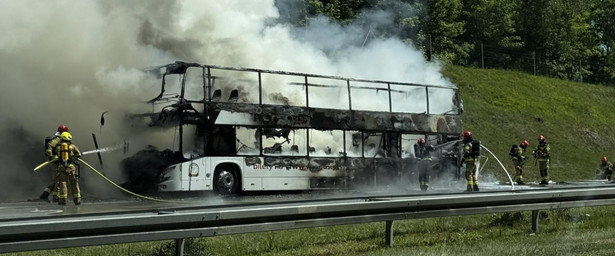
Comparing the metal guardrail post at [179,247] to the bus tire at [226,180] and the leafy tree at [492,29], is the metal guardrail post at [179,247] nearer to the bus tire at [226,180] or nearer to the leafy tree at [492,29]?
the bus tire at [226,180]

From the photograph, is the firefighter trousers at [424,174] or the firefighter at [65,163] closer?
the firefighter at [65,163]

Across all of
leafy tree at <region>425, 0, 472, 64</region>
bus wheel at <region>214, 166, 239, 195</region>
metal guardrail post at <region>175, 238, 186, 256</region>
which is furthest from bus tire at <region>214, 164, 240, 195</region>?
leafy tree at <region>425, 0, 472, 64</region>

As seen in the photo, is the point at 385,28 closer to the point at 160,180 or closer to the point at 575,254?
the point at 160,180

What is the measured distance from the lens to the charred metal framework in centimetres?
1958

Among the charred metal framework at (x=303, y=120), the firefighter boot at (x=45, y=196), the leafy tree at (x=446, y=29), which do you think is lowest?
the firefighter boot at (x=45, y=196)

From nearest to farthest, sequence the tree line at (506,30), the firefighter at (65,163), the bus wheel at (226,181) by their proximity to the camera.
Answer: the firefighter at (65,163)
the bus wheel at (226,181)
the tree line at (506,30)

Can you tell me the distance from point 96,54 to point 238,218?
51.7 feet

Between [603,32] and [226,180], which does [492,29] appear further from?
[226,180]

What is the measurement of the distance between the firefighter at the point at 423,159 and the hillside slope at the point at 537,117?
926 cm

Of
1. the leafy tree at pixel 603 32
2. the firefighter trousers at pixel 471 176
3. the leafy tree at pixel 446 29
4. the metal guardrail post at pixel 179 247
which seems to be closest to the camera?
the metal guardrail post at pixel 179 247

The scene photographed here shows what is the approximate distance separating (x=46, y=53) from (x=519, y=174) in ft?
50.4

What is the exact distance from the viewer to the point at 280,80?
22016 mm

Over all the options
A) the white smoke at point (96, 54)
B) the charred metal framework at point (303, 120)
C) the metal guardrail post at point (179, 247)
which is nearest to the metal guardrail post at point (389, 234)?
the metal guardrail post at point (179, 247)

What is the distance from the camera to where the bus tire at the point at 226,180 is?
19516mm
